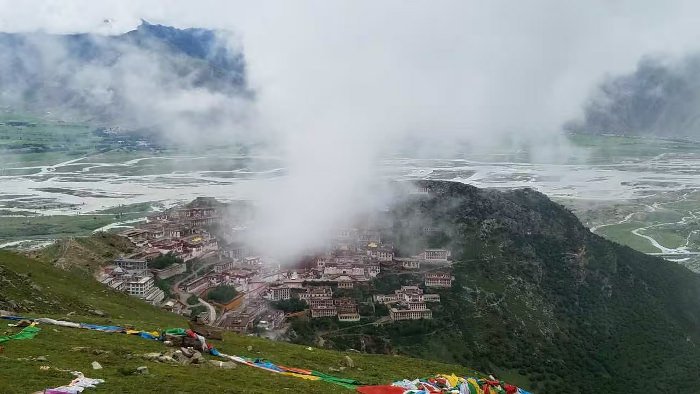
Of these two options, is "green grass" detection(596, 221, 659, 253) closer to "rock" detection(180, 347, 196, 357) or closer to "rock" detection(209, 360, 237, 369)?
"rock" detection(209, 360, 237, 369)

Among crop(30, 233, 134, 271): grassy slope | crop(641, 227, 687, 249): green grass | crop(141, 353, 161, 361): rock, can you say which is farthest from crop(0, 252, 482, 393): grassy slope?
crop(641, 227, 687, 249): green grass

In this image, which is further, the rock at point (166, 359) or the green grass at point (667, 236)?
the green grass at point (667, 236)

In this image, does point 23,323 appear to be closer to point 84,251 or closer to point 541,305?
point 84,251

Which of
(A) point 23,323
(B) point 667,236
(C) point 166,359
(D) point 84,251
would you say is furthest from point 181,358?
(B) point 667,236

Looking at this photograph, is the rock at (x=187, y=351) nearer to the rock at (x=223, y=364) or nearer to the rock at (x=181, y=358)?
the rock at (x=181, y=358)

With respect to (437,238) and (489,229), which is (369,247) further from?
(489,229)

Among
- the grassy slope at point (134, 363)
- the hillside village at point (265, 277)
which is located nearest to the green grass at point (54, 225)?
the hillside village at point (265, 277)
